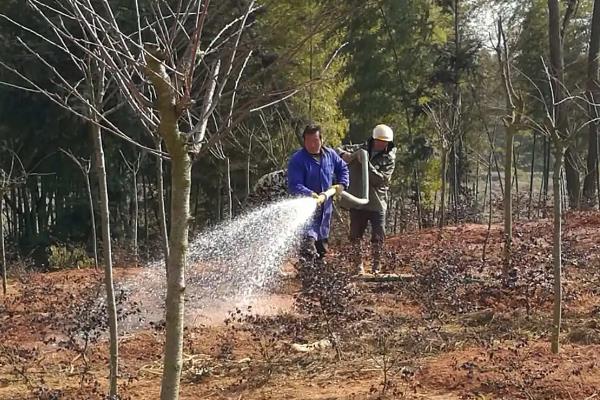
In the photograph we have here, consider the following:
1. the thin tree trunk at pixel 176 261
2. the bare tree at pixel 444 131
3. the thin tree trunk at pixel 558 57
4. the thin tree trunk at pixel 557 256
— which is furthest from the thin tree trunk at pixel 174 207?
the thin tree trunk at pixel 558 57

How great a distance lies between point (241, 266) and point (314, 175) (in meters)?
1.87

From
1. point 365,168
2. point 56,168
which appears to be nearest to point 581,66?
point 56,168

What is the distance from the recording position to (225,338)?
17.2ft

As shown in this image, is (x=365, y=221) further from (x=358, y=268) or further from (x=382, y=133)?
(x=382, y=133)

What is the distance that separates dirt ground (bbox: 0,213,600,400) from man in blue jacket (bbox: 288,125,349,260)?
0.49 meters

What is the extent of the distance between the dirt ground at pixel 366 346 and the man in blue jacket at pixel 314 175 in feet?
1.61

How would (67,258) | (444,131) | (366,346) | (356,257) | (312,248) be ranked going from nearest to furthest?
(366,346) → (312,248) → (356,257) → (444,131) → (67,258)

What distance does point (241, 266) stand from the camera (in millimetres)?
7734

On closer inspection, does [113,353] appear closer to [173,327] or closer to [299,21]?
[173,327]

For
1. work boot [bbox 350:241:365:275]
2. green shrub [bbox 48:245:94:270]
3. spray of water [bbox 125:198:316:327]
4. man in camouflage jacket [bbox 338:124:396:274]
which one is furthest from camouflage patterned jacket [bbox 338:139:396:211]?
green shrub [bbox 48:245:94:270]

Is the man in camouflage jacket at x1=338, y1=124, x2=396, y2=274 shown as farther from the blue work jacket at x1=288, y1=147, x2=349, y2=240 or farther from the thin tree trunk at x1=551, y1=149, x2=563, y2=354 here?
the thin tree trunk at x1=551, y1=149, x2=563, y2=354

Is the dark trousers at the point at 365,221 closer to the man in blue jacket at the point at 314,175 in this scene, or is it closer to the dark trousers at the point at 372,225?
the dark trousers at the point at 372,225

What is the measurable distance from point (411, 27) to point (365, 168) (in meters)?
12.5

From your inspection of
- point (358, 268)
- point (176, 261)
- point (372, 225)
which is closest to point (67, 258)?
point (372, 225)
